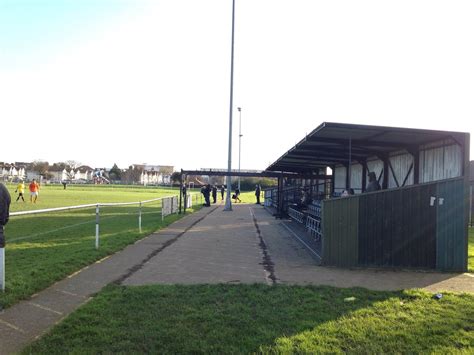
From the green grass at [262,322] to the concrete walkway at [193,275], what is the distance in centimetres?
38

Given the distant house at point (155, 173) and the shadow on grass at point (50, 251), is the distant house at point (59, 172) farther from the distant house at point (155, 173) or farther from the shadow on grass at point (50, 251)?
the shadow on grass at point (50, 251)

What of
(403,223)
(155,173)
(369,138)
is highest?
(155,173)

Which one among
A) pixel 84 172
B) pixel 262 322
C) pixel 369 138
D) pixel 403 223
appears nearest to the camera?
pixel 262 322

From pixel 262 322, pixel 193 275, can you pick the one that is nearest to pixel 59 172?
pixel 193 275

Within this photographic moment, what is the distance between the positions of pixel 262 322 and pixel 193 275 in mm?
2850

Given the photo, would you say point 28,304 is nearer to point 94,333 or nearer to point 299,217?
point 94,333

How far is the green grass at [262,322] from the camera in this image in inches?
169

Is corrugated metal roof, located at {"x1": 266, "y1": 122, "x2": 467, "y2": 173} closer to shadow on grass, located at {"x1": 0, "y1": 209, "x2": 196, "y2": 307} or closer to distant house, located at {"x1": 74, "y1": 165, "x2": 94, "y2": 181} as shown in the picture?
shadow on grass, located at {"x1": 0, "y1": 209, "x2": 196, "y2": 307}

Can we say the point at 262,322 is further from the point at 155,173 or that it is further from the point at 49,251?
the point at 155,173

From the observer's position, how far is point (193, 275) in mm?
7676

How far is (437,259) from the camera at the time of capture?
8586 millimetres

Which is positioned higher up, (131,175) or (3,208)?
(131,175)

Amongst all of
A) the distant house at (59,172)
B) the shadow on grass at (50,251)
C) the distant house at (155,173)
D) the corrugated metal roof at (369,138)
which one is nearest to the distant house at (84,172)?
the distant house at (155,173)

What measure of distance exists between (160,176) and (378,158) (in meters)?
160
